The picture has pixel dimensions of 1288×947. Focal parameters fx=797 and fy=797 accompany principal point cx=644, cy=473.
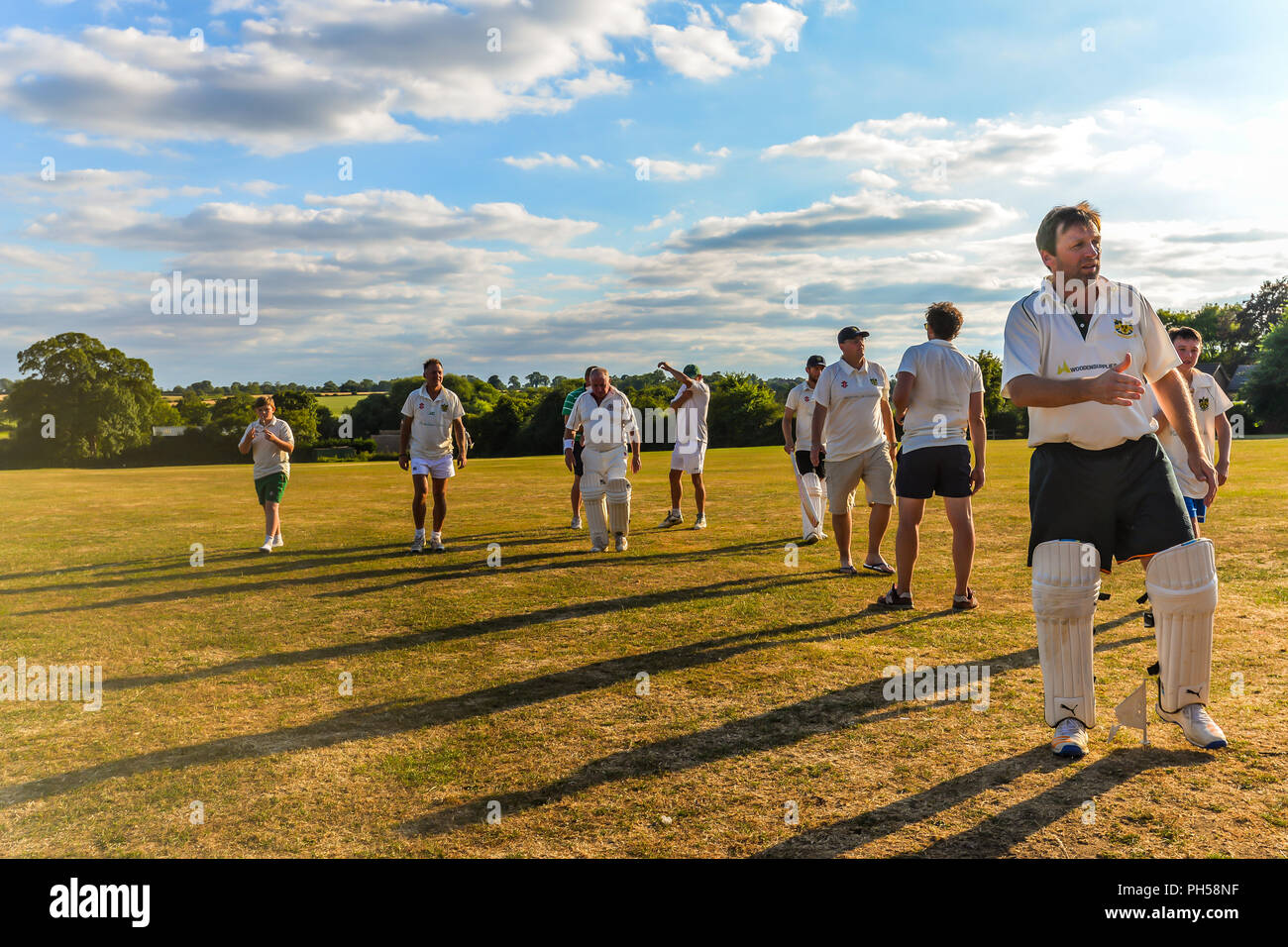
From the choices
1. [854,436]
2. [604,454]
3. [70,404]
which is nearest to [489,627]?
[604,454]

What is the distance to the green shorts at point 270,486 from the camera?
1218 cm

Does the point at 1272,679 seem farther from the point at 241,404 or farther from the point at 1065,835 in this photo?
the point at 241,404

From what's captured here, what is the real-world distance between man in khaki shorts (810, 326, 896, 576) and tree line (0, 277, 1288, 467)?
55810 mm

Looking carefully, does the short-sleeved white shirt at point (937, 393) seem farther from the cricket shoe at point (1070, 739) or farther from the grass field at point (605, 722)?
the cricket shoe at point (1070, 739)

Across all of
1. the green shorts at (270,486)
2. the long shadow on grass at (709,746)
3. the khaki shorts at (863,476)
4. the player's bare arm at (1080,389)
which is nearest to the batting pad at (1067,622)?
the player's bare arm at (1080,389)

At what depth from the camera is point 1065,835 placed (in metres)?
3.12

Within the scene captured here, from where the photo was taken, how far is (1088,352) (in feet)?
13.1

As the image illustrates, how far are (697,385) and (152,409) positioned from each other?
257ft

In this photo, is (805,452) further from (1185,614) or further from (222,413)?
(222,413)

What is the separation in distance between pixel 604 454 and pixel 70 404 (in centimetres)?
7416

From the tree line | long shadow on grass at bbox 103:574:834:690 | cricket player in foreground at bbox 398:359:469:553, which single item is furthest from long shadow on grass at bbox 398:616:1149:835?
the tree line

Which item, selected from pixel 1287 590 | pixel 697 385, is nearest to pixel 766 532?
pixel 697 385

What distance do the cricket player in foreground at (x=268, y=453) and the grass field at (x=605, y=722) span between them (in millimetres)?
2109

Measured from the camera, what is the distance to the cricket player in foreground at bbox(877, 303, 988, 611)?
6.96 metres
